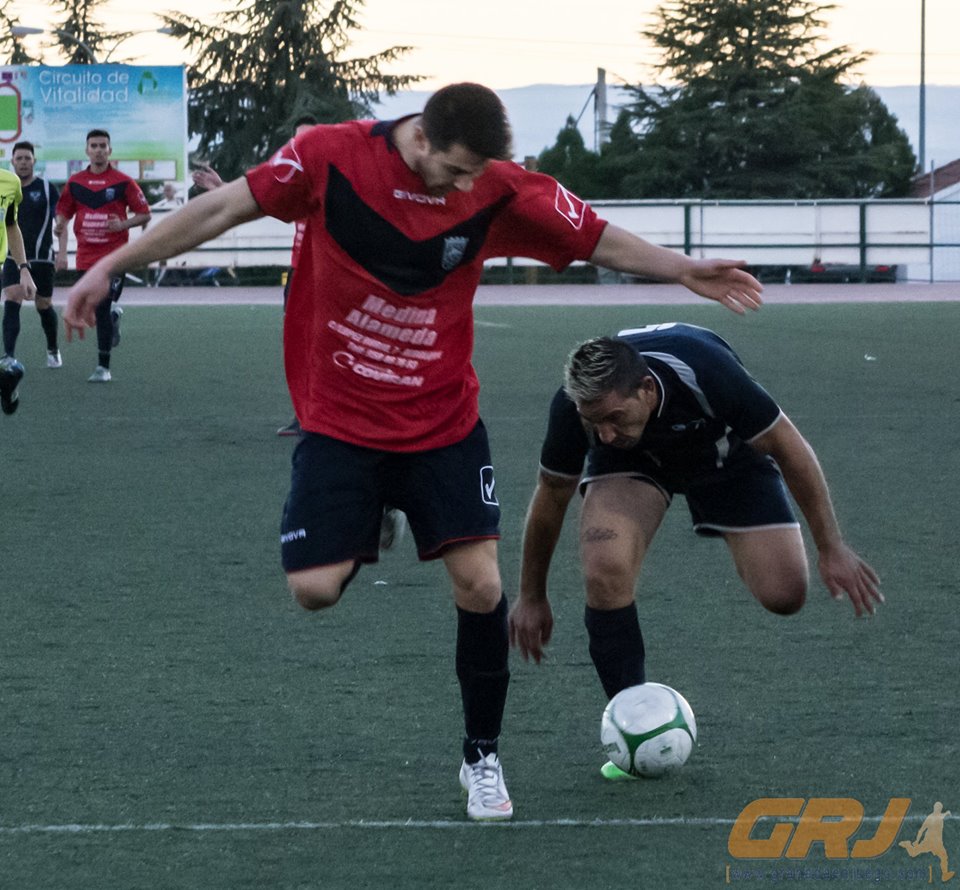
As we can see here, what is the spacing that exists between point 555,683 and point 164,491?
4279mm

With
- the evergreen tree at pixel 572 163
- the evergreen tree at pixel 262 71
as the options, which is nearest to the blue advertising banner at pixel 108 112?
the evergreen tree at pixel 572 163

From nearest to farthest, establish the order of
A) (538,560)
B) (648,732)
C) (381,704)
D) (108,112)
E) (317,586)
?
(317,586), (648,732), (538,560), (381,704), (108,112)

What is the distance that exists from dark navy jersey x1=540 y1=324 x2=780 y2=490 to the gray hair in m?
0.22

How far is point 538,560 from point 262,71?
50.8 m

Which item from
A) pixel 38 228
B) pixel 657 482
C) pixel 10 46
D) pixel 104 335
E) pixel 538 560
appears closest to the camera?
pixel 538 560

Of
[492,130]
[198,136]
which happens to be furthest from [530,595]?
[198,136]

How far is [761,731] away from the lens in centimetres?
491

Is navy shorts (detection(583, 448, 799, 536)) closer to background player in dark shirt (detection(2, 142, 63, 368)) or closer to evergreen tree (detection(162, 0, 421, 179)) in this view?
background player in dark shirt (detection(2, 142, 63, 368))

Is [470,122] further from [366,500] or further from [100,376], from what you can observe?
[100,376]

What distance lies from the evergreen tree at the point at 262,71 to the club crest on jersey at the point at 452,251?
1960 inches

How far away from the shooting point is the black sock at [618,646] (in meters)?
4.83

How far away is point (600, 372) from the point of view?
450 centimetres

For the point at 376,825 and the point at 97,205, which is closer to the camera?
the point at 376,825

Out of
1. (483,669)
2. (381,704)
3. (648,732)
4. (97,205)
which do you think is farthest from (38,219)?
(648,732)
